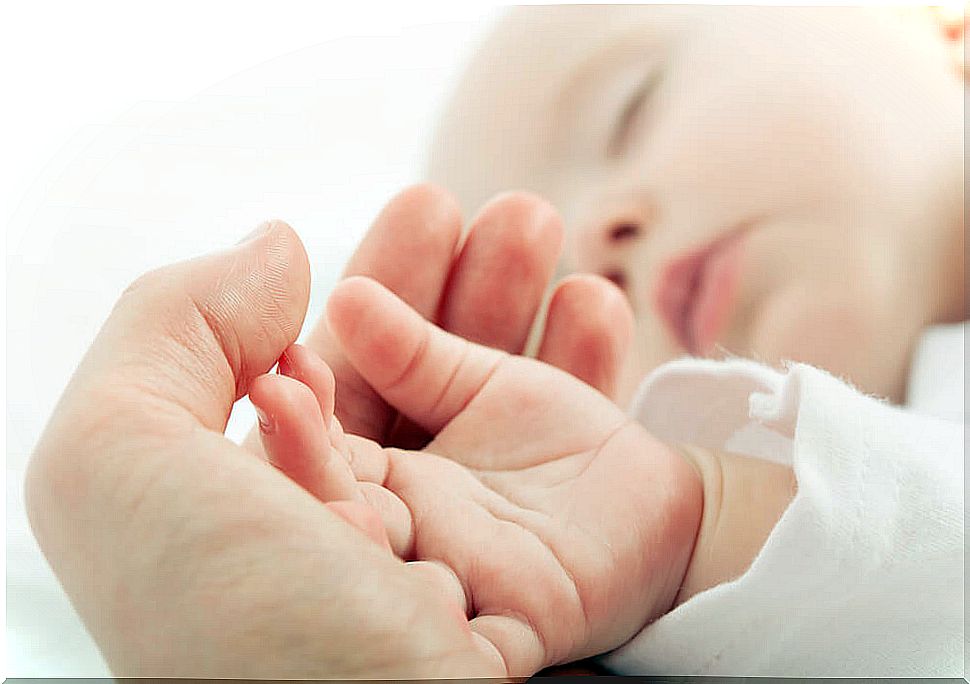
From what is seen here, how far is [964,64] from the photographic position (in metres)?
0.86

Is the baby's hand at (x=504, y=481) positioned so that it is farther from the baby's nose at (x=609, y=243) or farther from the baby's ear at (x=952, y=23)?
the baby's ear at (x=952, y=23)

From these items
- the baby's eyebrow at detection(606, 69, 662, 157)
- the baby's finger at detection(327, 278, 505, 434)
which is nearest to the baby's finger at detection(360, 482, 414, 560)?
the baby's finger at detection(327, 278, 505, 434)

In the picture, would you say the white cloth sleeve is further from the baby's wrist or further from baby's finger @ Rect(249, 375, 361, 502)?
baby's finger @ Rect(249, 375, 361, 502)

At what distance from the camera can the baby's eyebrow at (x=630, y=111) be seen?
0.79 m

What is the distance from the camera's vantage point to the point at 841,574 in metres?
0.41

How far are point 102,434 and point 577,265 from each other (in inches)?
20.7

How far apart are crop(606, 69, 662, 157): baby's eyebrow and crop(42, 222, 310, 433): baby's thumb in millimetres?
460

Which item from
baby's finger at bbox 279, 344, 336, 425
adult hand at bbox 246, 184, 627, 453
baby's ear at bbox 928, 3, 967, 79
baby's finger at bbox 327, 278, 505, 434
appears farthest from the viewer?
baby's ear at bbox 928, 3, 967, 79

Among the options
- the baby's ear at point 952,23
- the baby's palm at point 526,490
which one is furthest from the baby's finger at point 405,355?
the baby's ear at point 952,23

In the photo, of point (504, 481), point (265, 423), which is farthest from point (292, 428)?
point (504, 481)

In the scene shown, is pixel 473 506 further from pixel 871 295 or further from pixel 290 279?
pixel 871 295

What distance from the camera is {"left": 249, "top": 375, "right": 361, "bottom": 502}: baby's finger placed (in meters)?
0.33

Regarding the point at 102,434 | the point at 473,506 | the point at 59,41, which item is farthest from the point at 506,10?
the point at 102,434

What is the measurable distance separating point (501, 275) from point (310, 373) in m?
0.25
